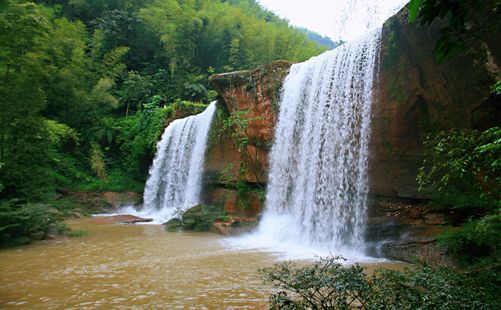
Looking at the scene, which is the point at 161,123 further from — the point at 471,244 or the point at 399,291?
the point at 399,291

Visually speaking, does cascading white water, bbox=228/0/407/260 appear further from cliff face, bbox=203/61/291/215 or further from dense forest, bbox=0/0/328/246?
dense forest, bbox=0/0/328/246

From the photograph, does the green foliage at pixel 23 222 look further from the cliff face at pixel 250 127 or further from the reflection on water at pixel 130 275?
the cliff face at pixel 250 127

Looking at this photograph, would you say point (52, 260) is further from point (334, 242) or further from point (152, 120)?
point (152, 120)

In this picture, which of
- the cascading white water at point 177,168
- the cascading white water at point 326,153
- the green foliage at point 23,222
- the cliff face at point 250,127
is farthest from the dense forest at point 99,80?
the cascading white water at point 326,153

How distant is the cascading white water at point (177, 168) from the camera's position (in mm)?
16047

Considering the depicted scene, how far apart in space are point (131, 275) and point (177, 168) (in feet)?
36.9

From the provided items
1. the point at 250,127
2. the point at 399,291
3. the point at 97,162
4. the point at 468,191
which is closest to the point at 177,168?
the point at 97,162

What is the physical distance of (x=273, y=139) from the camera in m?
12.8

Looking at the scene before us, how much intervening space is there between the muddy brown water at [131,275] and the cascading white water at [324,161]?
5.74 ft

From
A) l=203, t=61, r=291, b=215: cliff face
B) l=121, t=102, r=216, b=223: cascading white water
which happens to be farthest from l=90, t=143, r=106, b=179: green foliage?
l=203, t=61, r=291, b=215: cliff face

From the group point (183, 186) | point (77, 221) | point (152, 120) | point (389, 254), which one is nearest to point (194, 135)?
point (183, 186)

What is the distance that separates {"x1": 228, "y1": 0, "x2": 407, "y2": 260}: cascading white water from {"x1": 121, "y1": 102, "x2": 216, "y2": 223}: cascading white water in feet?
16.3

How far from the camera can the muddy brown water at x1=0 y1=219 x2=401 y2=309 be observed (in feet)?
15.3

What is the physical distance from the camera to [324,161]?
32.8 feet
